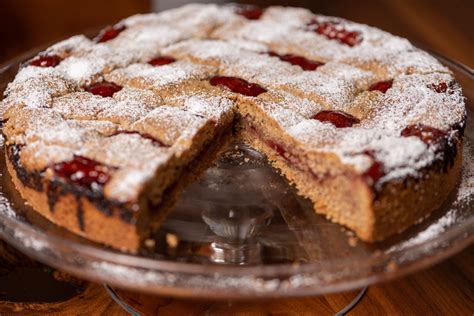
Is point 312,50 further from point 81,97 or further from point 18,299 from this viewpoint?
point 18,299

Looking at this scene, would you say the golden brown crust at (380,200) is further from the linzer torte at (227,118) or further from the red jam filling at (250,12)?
the red jam filling at (250,12)

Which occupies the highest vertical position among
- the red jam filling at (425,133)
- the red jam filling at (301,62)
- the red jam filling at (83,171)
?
the red jam filling at (83,171)

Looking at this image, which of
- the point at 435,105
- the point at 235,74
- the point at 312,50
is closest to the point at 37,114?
the point at 235,74

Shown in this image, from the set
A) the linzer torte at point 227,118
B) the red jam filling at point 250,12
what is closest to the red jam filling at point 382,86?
the linzer torte at point 227,118

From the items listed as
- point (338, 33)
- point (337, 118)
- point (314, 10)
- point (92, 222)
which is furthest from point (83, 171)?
point (314, 10)

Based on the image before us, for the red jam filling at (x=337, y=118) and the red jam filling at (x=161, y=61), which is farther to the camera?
the red jam filling at (x=161, y=61)

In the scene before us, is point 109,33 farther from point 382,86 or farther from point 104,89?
point 382,86

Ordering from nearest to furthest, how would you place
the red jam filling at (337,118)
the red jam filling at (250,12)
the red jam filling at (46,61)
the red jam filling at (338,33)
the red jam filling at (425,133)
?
the red jam filling at (425,133), the red jam filling at (337,118), the red jam filling at (46,61), the red jam filling at (338,33), the red jam filling at (250,12)
